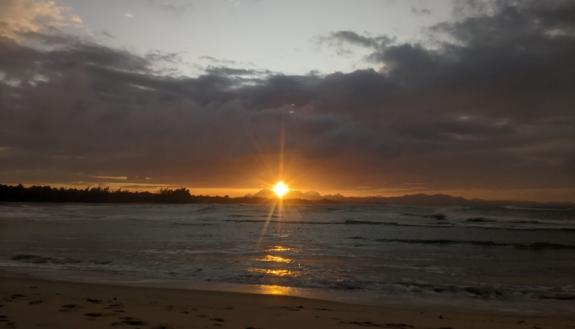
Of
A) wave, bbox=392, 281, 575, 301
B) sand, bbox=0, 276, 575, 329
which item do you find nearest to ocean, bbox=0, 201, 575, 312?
wave, bbox=392, 281, 575, 301

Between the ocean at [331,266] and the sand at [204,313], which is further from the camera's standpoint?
the ocean at [331,266]

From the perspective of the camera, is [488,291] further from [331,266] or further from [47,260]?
[47,260]

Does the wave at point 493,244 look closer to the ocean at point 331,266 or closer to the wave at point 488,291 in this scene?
the ocean at point 331,266

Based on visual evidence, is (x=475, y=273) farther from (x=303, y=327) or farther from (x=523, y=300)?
(x=303, y=327)

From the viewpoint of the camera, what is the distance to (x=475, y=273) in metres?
15.0

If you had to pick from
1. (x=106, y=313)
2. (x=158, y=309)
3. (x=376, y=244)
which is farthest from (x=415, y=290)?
(x=376, y=244)

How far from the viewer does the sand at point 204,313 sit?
7312mm

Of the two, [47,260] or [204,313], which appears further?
[47,260]

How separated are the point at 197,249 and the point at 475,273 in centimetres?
1141

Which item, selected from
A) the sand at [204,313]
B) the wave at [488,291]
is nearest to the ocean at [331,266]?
the wave at [488,291]

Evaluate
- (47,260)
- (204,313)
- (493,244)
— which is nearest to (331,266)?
(204,313)

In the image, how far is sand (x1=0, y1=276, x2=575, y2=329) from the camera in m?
7.31

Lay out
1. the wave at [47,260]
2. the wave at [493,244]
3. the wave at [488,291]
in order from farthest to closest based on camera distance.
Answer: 1. the wave at [493,244]
2. the wave at [47,260]
3. the wave at [488,291]

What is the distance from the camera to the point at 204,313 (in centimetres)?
829
